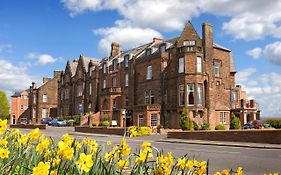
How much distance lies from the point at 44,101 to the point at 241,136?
6083 centimetres

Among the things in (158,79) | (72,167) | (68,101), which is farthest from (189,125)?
(68,101)

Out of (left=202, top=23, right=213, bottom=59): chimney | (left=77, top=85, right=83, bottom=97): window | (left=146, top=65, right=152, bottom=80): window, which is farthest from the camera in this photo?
(left=77, top=85, right=83, bottom=97): window

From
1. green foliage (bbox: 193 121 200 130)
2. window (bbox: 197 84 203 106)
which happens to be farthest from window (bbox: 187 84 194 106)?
green foliage (bbox: 193 121 200 130)

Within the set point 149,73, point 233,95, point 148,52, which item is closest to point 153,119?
point 149,73

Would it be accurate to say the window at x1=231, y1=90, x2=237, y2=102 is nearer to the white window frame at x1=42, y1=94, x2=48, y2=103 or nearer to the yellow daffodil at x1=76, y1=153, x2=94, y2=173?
the yellow daffodil at x1=76, y1=153, x2=94, y2=173

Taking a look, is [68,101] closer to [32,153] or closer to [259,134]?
[259,134]

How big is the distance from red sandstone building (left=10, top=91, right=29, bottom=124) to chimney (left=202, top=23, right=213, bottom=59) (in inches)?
2461

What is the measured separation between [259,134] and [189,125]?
11536mm

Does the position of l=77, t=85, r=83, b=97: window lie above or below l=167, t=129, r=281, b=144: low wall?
above

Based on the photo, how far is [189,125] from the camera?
35062 mm

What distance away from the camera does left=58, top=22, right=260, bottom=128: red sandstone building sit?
40.2 m

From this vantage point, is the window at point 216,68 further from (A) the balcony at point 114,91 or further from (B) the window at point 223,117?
(A) the balcony at point 114,91

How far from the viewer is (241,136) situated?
2522cm

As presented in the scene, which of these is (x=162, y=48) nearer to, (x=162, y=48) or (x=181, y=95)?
(x=162, y=48)
